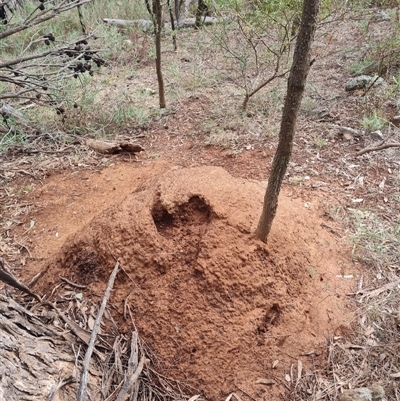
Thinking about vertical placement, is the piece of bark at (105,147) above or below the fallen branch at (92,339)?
below

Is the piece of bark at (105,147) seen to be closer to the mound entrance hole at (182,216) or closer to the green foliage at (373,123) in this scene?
the mound entrance hole at (182,216)

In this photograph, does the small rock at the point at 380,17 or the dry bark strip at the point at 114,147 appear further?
the small rock at the point at 380,17

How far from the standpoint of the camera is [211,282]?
185 cm

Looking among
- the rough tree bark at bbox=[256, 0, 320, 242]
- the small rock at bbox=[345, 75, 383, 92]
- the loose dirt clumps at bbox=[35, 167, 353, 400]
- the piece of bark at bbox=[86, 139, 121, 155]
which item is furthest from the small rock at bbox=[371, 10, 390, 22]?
the rough tree bark at bbox=[256, 0, 320, 242]

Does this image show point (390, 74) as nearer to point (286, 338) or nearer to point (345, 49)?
point (345, 49)

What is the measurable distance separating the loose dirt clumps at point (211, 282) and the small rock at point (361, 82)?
2.58 meters

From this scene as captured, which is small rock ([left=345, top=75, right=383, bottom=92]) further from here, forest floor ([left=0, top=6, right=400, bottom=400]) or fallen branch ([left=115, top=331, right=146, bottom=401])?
fallen branch ([left=115, top=331, right=146, bottom=401])

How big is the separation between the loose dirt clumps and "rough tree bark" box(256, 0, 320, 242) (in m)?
0.20

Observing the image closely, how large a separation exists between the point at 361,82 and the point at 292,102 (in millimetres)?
2992

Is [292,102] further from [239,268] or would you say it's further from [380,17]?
[380,17]

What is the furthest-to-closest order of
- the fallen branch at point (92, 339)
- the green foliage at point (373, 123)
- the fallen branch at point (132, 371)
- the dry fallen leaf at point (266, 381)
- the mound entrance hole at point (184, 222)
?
1. the green foliage at point (373, 123)
2. the mound entrance hole at point (184, 222)
3. the dry fallen leaf at point (266, 381)
4. the fallen branch at point (132, 371)
5. the fallen branch at point (92, 339)

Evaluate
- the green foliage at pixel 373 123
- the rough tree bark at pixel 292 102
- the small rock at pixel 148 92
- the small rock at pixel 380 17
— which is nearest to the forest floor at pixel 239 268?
the rough tree bark at pixel 292 102

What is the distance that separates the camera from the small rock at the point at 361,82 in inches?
159

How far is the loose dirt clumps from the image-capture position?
174 centimetres
